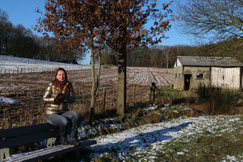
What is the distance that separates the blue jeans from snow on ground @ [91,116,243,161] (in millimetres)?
784

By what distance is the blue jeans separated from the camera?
3.70m

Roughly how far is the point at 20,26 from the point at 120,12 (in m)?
75.5

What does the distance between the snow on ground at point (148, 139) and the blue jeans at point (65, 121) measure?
30.9 inches

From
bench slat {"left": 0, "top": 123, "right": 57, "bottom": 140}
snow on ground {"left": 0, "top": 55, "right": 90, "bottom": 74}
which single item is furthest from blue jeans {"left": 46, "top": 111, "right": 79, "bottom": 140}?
snow on ground {"left": 0, "top": 55, "right": 90, "bottom": 74}

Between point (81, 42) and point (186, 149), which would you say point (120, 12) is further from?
point (186, 149)

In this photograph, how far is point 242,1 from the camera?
9953mm

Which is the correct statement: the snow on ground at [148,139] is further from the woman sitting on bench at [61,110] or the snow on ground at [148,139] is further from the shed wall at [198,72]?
the shed wall at [198,72]

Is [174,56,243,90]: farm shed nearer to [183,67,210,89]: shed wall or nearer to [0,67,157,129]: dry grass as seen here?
[183,67,210,89]: shed wall


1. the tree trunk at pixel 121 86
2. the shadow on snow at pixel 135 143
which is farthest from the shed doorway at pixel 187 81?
the shadow on snow at pixel 135 143

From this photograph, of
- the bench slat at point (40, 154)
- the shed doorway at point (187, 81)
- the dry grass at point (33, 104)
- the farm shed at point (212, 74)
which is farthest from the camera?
the shed doorway at point (187, 81)

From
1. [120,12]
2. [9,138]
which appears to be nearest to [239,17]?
[120,12]

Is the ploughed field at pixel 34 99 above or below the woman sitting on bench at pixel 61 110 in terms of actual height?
below

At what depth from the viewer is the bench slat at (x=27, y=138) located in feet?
10.0

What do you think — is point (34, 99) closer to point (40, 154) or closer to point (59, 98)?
point (59, 98)
